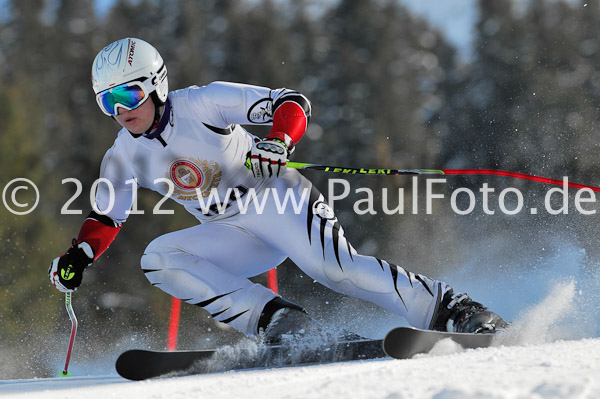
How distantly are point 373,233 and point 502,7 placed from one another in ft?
41.5

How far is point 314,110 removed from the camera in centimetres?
2467

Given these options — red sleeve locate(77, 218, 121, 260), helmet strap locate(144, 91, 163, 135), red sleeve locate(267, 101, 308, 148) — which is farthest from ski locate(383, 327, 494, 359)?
red sleeve locate(77, 218, 121, 260)

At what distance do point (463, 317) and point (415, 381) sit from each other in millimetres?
1207

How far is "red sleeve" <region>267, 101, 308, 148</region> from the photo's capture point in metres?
3.02

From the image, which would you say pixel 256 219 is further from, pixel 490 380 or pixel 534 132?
pixel 534 132

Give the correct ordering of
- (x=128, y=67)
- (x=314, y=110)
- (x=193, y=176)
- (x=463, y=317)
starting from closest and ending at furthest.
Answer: (x=463, y=317), (x=128, y=67), (x=193, y=176), (x=314, y=110)

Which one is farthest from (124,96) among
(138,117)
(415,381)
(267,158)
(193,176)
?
(415,381)

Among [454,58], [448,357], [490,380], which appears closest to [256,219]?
[448,357]

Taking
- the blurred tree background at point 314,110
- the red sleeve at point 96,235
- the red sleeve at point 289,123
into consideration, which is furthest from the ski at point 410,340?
the blurred tree background at point 314,110

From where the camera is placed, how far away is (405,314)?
3121mm

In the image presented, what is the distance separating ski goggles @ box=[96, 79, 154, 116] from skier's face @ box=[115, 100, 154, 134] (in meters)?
0.02

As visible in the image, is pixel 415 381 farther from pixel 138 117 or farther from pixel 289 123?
pixel 138 117

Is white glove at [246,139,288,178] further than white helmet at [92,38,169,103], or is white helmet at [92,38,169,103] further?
white helmet at [92,38,169,103]

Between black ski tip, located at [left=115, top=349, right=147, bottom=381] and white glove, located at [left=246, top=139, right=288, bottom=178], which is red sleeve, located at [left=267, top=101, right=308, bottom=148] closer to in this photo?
white glove, located at [left=246, top=139, right=288, bottom=178]
